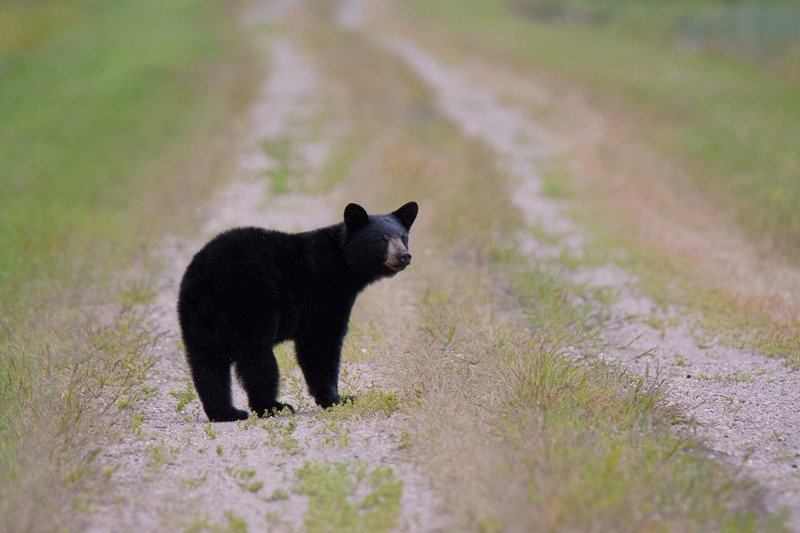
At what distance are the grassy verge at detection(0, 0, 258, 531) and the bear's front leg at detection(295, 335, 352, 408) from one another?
4.56 feet

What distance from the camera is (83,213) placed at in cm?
1431

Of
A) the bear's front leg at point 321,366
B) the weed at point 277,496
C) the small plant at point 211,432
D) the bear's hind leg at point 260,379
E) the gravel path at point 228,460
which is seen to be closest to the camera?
the gravel path at point 228,460

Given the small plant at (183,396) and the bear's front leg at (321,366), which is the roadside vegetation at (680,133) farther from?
the small plant at (183,396)

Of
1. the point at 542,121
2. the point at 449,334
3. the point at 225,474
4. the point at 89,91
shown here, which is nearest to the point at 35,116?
the point at 89,91

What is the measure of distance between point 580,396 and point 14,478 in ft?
11.9

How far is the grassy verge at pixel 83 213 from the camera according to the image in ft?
19.8

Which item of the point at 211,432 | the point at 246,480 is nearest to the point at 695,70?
the point at 211,432

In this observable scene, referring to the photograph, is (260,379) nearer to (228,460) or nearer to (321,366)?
(321,366)

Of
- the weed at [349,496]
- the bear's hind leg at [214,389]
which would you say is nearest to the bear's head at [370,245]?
the bear's hind leg at [214,389]

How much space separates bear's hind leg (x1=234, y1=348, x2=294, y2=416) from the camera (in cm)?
680

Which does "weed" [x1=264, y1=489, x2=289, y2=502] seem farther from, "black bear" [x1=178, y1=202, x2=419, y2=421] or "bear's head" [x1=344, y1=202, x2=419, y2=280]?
"bear's head" [x1=344, y1=202, x2=419, y2=280]

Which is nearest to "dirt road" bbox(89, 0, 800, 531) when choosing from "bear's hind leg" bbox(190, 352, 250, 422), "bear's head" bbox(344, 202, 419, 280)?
"bear's hind leg" bbox(190, 352, 250, 422)

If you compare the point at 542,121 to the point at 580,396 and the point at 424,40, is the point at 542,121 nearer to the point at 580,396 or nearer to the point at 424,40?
the point at 424,40

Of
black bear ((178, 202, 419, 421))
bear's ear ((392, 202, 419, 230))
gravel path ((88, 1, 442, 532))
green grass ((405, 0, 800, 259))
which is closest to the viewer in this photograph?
gravel path ((88, 1, 442, 532))
